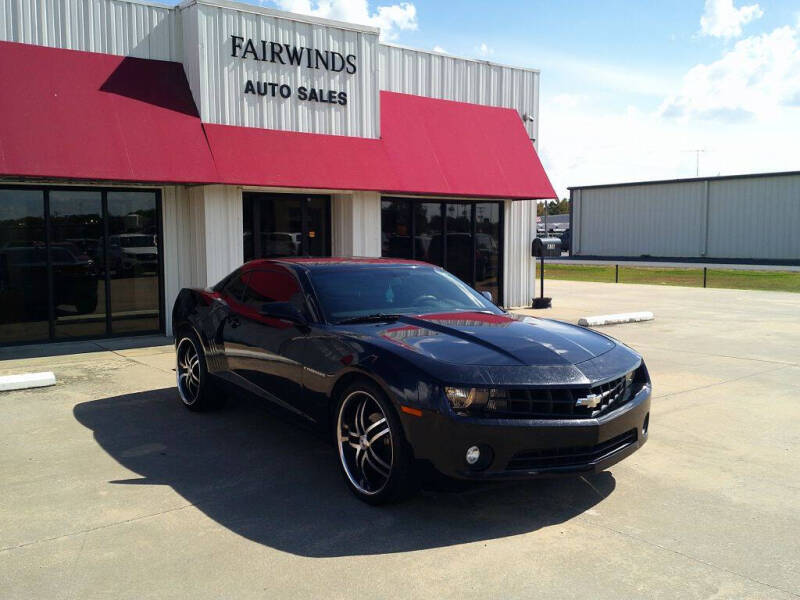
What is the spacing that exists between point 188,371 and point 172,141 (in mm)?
5215

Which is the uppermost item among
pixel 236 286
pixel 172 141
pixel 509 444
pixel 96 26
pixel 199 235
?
pixel 96 26

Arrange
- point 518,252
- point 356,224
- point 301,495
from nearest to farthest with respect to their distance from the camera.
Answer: point 301,495 → point 356,224 → point 518,252

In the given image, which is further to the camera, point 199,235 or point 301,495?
point 199,235

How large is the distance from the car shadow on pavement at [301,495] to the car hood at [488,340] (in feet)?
2.56

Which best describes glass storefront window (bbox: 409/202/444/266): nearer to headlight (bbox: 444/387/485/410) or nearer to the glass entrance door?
the glass entrance door

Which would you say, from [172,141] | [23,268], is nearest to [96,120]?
[172,141]

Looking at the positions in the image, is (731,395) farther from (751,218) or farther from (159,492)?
(751,218)

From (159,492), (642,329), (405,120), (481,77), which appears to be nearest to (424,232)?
(405,120)

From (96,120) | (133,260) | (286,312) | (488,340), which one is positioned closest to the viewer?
(488,340)

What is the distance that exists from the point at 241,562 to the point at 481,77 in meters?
14.2

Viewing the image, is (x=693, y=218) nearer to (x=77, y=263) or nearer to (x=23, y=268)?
(x=77, y=263)

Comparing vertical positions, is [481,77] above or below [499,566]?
above

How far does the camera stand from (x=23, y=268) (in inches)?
438

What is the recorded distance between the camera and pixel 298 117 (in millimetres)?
12727
